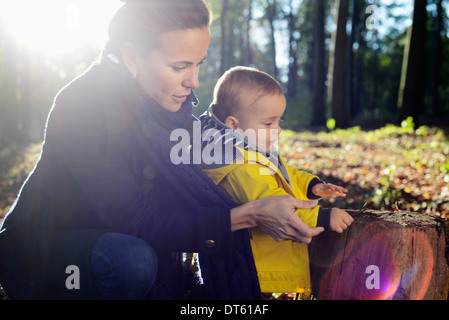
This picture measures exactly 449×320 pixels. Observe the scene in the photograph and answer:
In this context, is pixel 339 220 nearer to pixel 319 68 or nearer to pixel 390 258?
pixel 390 258

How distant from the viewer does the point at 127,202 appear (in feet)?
6.47

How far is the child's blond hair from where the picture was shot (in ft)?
8.72

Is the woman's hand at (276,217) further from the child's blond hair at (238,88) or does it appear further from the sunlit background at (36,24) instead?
the sunlit background at (36,24)

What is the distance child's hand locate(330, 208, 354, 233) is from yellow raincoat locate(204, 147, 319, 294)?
10.1 inches

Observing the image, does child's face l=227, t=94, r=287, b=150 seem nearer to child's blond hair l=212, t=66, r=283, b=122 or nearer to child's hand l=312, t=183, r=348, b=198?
child's blond hair l=212, t=66, r=283, b=122

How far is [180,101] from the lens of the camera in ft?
7.54

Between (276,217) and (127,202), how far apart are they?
2.48 ft

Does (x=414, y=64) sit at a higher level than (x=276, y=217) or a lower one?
higher

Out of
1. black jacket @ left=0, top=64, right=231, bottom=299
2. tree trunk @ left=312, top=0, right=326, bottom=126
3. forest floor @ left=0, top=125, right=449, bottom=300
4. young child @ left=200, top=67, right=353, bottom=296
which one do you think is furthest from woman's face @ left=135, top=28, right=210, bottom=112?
tree trunk @ left=312, top=0, right=326, bottom=126

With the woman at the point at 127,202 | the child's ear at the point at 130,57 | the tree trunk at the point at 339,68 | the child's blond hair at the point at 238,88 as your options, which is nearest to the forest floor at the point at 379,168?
the child's blond hair at the point at 238,88

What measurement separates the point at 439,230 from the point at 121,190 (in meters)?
1.77

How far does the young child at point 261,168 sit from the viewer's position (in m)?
2.22

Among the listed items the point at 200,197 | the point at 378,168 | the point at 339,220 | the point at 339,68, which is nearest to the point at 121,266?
the point at 200,197

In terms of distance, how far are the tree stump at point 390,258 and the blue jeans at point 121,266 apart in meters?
1.13
